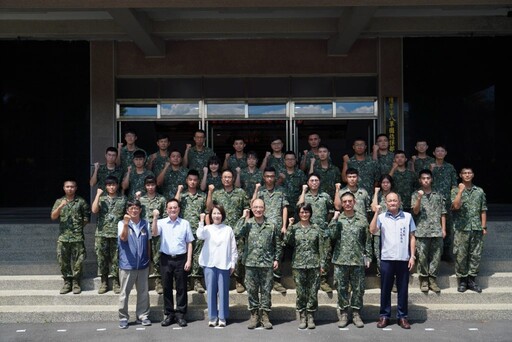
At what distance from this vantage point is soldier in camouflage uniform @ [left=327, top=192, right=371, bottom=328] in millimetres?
7082

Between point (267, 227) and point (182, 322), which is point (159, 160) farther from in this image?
point (182, 322)

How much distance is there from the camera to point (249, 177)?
8.48m

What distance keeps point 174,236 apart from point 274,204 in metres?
1.46

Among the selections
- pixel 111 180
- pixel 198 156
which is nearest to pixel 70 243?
pixel 111 180

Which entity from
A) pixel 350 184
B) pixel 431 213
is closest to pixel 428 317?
pixel 431 213

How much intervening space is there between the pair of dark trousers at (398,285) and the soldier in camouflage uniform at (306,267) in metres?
0.81

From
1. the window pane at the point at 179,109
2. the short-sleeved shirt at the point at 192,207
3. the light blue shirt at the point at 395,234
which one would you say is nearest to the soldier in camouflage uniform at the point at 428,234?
the light blue shirt at the point at 395,234

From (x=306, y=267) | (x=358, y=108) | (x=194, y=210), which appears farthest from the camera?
(x=358, y=108)

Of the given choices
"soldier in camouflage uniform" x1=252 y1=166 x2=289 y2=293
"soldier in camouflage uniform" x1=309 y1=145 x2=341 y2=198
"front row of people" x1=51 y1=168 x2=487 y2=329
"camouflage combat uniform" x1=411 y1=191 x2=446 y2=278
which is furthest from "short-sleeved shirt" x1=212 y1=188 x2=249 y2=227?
"camouflage combat uniform" x1=411 y1=191 x2=446 y2=278

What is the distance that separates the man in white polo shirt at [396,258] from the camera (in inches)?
278

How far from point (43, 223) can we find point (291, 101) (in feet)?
18.0

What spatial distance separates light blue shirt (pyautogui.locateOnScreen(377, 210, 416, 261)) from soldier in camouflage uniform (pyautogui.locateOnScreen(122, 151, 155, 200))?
3.42m

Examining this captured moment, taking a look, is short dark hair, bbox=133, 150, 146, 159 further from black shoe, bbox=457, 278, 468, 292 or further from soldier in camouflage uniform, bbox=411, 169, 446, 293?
black shoe, bbox=457, 278, 468, 292

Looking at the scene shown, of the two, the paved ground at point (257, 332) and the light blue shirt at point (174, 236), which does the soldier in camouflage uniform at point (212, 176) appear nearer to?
the light blue shirt at point (174, 236)
